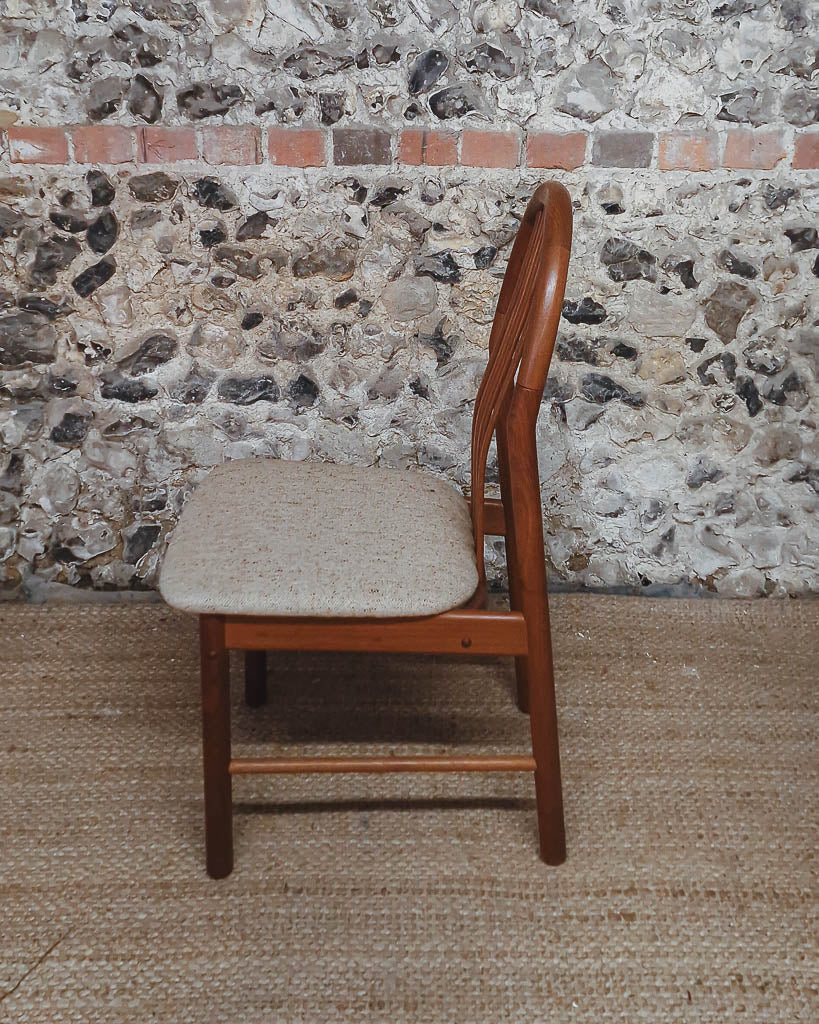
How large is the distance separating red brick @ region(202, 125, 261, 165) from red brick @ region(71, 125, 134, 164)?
15 centimetres

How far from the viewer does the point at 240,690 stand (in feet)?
6.02

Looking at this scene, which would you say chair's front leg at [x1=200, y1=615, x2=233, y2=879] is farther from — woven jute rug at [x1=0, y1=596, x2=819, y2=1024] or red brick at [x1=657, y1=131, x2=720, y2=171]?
red brick at [x1=657, y1=131, x2=720, y2=171]

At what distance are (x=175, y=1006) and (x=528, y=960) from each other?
48 cm

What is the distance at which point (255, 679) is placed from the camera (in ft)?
5.77

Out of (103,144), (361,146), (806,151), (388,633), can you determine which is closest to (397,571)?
(388,633)

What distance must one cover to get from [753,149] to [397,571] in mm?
1161

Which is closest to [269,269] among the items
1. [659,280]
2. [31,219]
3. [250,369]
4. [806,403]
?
[250,369]

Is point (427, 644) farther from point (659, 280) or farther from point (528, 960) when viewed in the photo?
point (659, 280)

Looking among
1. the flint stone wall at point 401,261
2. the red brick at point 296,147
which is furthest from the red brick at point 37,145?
the red brick at point 296,147

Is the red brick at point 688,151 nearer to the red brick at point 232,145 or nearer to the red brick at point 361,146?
the red brick at point 361,146

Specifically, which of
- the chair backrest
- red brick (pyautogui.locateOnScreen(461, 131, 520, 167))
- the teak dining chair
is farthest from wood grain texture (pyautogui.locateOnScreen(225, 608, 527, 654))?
red brick (pyautogui.locateOnScreen(461, 131, 520, 167))

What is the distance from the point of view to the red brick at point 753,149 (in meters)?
1.78

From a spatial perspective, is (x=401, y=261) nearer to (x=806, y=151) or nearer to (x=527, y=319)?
(x=527, y=319)

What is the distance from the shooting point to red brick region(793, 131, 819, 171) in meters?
1.78
